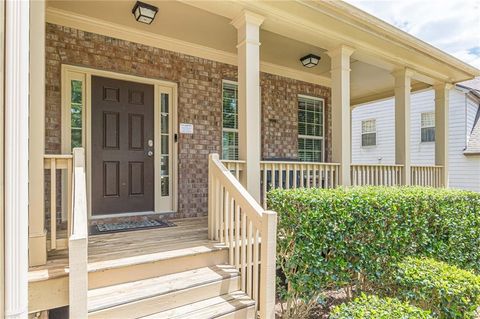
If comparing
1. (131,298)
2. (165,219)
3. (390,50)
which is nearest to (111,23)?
(165,219)

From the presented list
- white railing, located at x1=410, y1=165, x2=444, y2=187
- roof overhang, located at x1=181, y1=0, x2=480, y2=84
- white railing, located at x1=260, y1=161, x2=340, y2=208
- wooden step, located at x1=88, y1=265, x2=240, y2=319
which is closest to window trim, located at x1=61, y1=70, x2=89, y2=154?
roof overhang, located at x1=181, y1=0, x2=480, y2=84

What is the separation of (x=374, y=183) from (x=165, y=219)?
3.56m

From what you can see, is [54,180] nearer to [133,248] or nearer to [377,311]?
[133,248]

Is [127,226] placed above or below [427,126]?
below

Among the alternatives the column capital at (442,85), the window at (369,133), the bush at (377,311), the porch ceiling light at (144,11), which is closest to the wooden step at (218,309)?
the bush at (377,311)

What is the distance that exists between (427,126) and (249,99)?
9.87 metres

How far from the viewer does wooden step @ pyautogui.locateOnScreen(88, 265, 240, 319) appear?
2.20m

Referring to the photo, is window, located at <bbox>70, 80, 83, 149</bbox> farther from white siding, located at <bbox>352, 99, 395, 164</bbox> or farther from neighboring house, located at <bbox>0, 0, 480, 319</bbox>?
white siding, located at <bbox>352, 99, 395, 164</bbox>

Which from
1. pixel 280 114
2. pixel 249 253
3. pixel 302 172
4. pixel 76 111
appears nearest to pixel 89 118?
pixel 76 111

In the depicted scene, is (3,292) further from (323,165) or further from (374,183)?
(374,183)

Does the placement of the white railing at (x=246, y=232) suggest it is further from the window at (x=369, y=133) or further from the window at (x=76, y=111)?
the window at (x=369, y=133)

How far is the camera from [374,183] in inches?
197

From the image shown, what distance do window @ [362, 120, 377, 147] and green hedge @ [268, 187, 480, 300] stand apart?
9.11 m

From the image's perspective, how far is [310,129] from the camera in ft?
21.7
